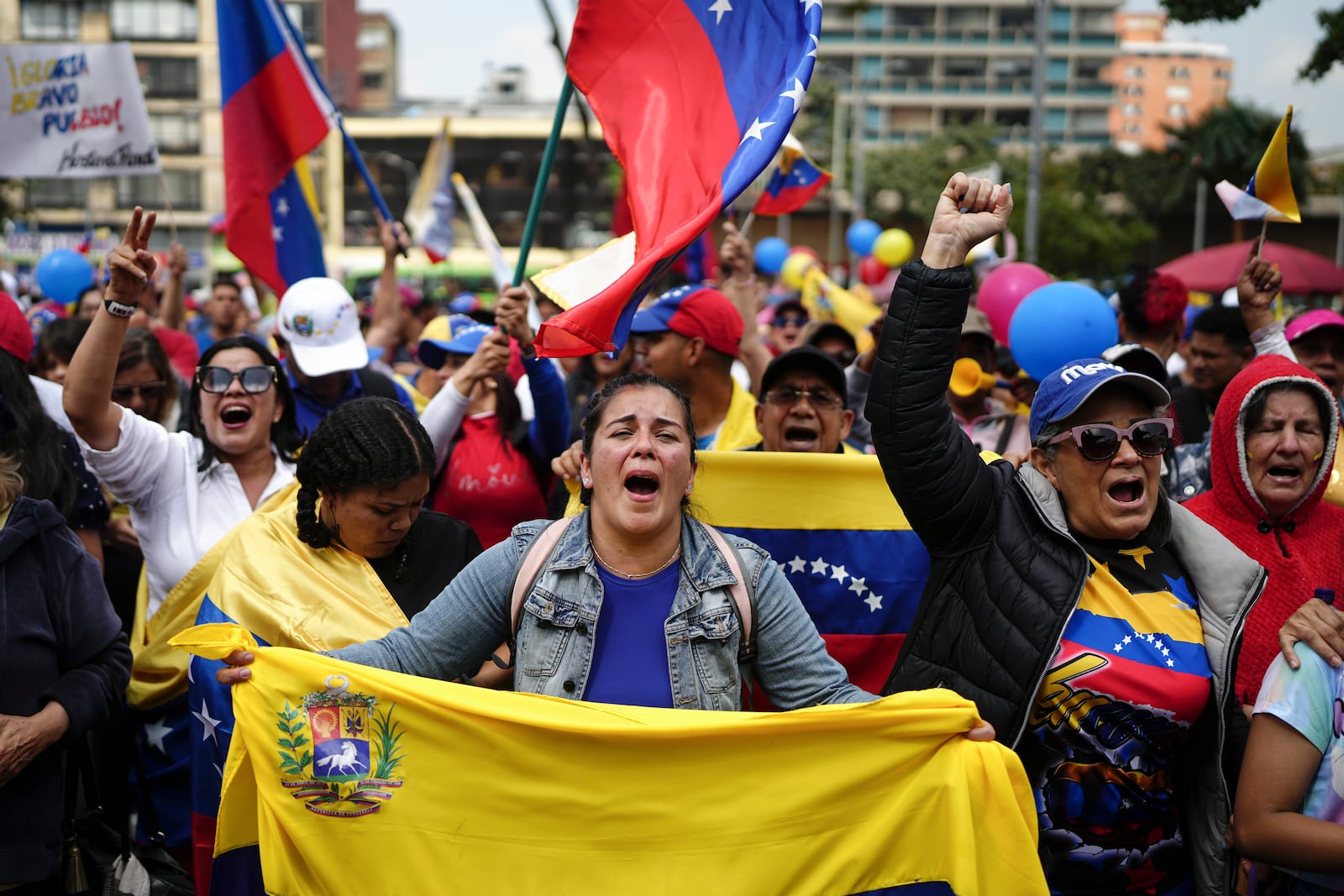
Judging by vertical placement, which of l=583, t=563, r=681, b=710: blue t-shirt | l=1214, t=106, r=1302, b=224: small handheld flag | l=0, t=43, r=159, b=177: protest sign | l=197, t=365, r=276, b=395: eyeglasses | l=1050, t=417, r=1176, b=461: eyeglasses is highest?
l=0, t=43, r=159, b=177: protest sign

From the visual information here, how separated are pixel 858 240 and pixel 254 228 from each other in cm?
1184

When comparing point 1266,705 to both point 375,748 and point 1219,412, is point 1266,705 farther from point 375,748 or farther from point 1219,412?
point 375,748

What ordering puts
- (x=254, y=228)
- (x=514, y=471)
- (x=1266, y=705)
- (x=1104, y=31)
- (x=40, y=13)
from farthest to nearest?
(x=1104, y=31), (x=40, y=13), (x=254, y=228), (x=514, y=471), (x=1266, y=705)

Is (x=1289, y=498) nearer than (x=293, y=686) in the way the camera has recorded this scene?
No

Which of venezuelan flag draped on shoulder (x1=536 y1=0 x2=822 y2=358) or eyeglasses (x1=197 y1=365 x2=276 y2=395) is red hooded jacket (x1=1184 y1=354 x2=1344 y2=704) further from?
eyeglasses (x1=197 y1=365 x2=276 y2=395)

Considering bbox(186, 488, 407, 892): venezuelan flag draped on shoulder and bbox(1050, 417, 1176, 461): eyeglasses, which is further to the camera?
bbox(186, 488, 407, 892): venezuelan flag draped on shoulder

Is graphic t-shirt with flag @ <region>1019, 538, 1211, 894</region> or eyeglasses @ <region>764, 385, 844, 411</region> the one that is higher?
eyeglasses @ <region>764, 385, 844, 411</region>

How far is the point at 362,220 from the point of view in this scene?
231 ft

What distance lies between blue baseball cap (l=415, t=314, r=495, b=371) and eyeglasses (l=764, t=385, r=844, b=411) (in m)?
1.86

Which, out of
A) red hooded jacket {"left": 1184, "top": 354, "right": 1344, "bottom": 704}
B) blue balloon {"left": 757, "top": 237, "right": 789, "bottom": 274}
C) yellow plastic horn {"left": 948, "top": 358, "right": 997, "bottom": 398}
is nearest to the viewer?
red hooded jacket {"left": 1184, "top": 354, "right": 1344, "bottom": 704}

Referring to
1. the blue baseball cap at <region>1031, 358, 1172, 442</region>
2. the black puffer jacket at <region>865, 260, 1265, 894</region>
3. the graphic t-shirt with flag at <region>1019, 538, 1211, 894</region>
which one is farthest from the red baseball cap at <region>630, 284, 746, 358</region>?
the graphic t-shirt with flag at <region>1019, 538, 1211, 894</region>

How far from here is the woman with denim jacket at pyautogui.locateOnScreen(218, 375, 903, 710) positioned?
2.71m

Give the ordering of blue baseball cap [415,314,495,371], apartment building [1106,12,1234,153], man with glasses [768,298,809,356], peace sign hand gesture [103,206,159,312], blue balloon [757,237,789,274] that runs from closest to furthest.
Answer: peace sign hand gesture [103,206,159,312]
blue baseball cap [415,314,495,371]
man with glasses [768,298,809,356]
blue balloon [757,237,789,274]
apartment building [1106,12,1234,153]

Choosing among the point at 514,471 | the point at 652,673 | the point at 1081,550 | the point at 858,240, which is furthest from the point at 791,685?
the point at 858,240
